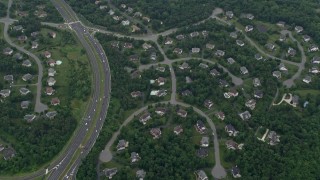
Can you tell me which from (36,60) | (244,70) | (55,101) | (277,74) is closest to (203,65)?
(244,70)

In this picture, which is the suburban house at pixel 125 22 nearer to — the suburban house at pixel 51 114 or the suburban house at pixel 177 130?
the suburban house at pixel 51 114

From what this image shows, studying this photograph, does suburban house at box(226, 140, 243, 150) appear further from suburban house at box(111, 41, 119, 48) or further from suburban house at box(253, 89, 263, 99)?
suburban house at box(111, 41, 119, 48)

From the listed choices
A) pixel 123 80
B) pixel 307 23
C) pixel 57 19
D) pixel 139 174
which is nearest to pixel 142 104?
pixel 123 80

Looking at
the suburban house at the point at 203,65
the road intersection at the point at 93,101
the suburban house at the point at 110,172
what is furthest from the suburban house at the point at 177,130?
the suburban house at the point at 203,65

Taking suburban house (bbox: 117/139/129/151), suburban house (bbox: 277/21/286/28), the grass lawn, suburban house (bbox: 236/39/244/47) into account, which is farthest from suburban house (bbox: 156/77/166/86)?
suburban house (bbox: 277/21/286/28)

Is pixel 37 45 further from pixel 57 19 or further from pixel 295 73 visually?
pixel 295 73

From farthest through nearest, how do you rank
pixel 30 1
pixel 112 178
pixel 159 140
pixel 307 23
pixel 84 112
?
pixel 30 1, pixel 307 23, pixel 84 112, pixel 159 140, pixel 112 178
